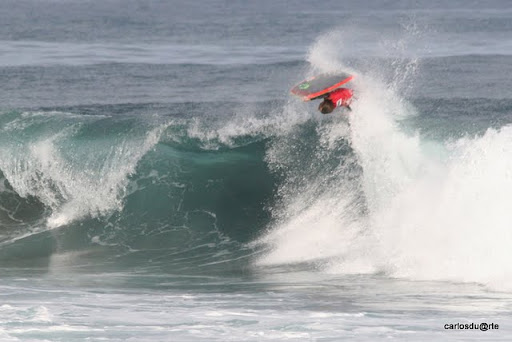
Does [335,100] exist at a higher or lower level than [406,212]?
higher

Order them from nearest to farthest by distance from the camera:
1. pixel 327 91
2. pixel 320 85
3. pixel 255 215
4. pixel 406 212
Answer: pixel 327 91, pixel 320 85, pixel 406 212, pixel 255 215

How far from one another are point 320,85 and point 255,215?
12.5ft

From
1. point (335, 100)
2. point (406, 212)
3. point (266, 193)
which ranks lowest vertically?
point (406, 212)

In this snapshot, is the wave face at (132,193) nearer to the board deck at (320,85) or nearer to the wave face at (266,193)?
the wave face at (266,193)

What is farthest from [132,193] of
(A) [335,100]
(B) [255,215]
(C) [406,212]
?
(C) [406,212]

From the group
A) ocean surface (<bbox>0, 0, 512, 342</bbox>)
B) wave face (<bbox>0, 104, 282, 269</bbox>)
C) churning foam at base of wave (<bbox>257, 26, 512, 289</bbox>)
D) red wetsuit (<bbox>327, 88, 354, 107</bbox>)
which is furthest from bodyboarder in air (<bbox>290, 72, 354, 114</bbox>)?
wave face (<bbox>0, 104, 282, 269</bbox>)

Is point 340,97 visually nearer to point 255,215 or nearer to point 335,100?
point 335,100

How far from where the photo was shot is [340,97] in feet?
55.4

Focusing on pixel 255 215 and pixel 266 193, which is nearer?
pixel 255 215

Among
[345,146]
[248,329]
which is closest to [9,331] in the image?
[248,329]

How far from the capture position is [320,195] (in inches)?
755

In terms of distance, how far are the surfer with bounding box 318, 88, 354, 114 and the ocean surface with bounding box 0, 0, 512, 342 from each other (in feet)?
6.63

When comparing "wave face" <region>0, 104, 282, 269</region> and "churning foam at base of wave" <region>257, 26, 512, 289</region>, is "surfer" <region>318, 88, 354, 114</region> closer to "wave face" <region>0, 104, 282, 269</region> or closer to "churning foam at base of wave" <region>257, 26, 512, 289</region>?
"churning foam at base of wave" <region>257, 26, 512, 289</region>

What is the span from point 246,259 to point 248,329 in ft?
18.1
